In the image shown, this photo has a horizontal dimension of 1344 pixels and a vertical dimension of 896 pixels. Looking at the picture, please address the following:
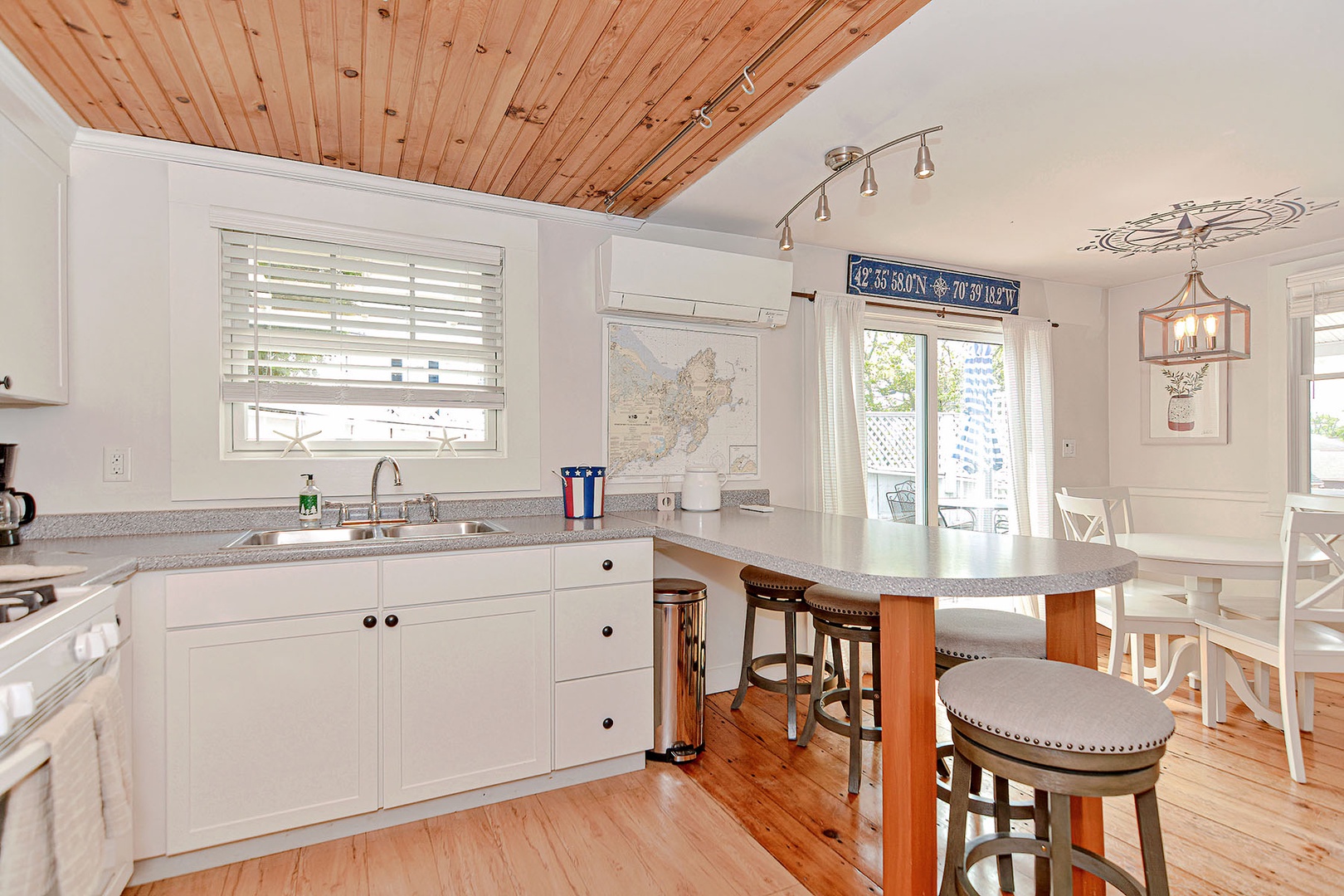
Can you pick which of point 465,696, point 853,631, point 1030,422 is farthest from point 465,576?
point 1030,422

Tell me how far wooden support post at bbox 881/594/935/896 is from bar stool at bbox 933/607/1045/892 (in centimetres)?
25

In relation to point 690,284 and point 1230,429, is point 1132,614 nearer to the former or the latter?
point 1230,429

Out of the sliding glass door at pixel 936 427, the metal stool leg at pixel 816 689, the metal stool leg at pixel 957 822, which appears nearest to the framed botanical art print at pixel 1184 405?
the sliding glass door at pixel 936 427

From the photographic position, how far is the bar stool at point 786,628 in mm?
2736

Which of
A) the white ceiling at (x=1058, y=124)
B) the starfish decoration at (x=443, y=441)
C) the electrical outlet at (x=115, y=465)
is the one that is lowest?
the electrical outlet at (x=115, y=465)

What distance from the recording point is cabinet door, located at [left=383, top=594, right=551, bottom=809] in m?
2.12

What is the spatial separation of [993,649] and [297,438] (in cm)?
250

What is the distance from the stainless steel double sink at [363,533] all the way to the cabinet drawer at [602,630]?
40cm

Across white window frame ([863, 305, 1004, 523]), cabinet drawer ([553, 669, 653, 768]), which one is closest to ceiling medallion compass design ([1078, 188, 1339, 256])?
white window frame ([863, 305, 1004, 523])

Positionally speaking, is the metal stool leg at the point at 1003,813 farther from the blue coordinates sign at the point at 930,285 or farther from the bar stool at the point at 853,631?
the blue coordinates sign at the point at 930,285

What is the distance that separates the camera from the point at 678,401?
3.29m

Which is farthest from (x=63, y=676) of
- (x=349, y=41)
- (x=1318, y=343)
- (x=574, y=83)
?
(x=1318, y=343)

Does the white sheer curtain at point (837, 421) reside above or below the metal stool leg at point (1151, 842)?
above

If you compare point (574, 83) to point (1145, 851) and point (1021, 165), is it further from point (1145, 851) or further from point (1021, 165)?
point (1145, 851)
